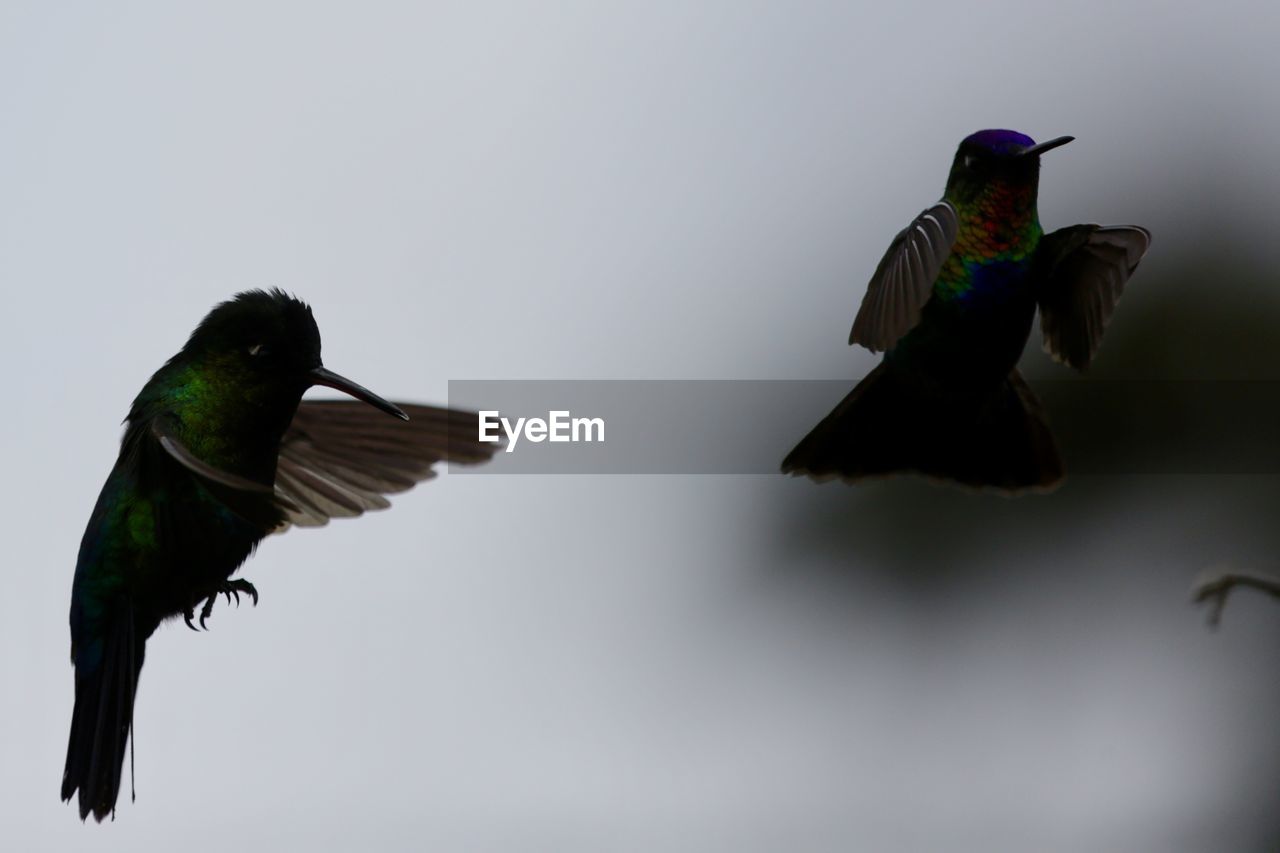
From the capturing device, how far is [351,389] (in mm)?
1072

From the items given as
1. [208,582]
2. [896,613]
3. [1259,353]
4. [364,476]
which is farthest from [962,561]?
[208,582]

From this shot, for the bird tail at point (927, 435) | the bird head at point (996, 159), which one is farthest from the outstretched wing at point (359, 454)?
the bird head at point (996, 159)

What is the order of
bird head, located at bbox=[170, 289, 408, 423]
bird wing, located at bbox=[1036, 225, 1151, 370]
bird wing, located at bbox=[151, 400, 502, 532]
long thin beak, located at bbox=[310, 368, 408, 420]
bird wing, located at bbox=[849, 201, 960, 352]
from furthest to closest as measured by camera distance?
bird wing, located at bbox=[151, 400, 502, 532]
bird head, located at bbox=[170, 289, 408, 423]
long thin beak, located at bbox=[310, 368, 408, 420]
bird wing, located at bbox=[1036, 225, 1151, 370]
bird wing, located at bbox=[849, 201, 960, 352]

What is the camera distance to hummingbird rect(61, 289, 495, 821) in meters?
1.19

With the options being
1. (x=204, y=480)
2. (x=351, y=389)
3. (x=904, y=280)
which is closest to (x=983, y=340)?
(x=904, y=280)

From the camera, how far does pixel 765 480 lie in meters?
2.15

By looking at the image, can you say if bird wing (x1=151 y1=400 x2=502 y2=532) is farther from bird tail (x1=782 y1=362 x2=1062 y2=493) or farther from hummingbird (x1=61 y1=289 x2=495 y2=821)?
bird tail (x1=782 y1=362 x2=1062 y2=493)

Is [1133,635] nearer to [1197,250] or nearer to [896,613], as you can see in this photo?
[896,613]

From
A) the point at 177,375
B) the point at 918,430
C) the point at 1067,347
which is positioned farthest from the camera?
the point at 177,375

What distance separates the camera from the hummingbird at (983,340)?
3.14 feet

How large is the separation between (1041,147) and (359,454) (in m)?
0.75

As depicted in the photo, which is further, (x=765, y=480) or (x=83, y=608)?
(x=765, y=480)

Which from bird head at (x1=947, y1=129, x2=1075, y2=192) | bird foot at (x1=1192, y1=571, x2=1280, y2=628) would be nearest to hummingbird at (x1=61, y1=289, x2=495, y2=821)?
bird head at (x1=947, y1=129, x2=1075, y2=192)

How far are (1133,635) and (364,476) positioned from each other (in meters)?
1.54
